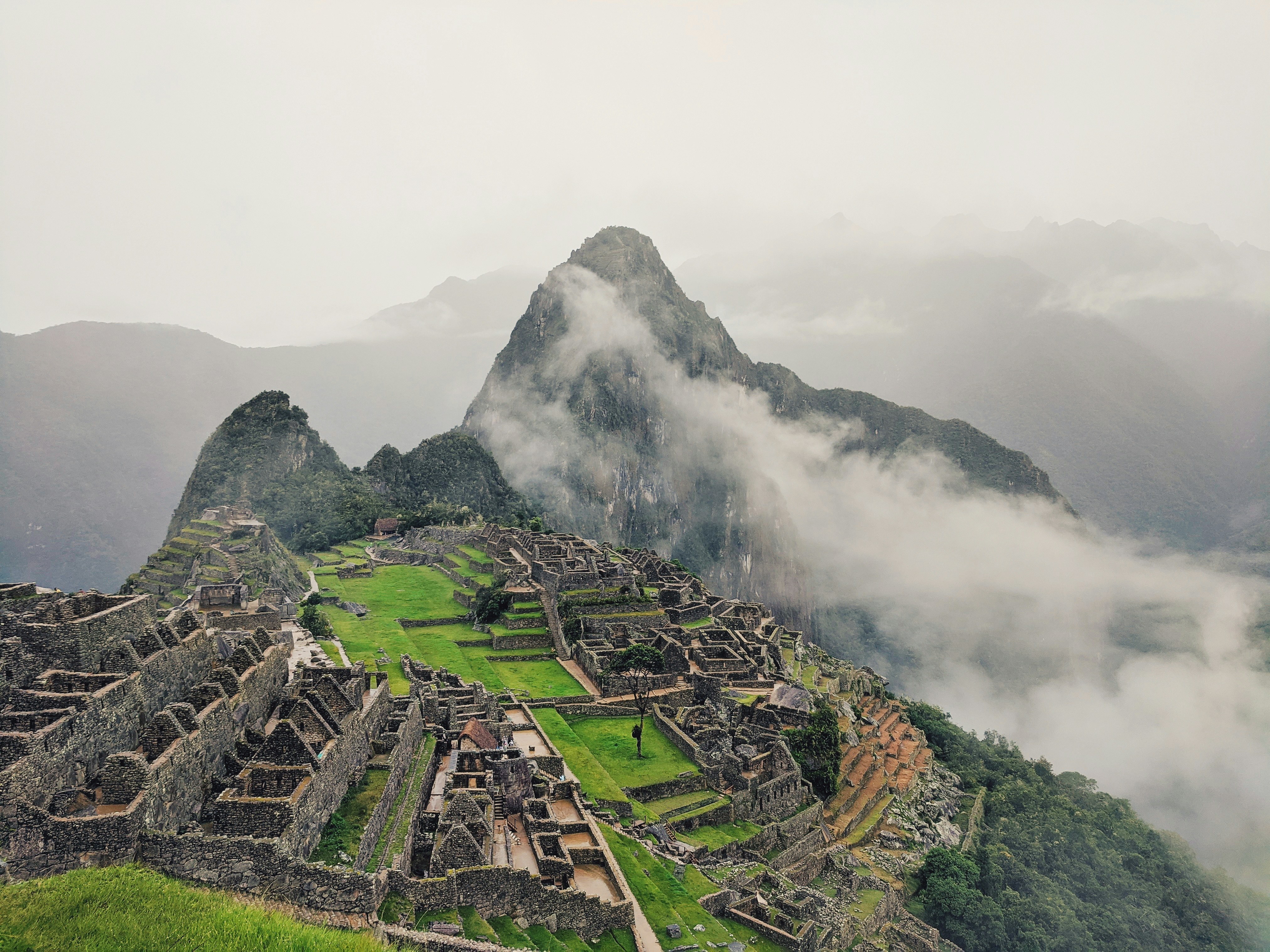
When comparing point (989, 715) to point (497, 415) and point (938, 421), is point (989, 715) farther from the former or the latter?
point (497, 415)

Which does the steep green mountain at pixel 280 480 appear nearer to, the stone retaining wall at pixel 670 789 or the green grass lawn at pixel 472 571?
the green grass lawn at pixel 472 571

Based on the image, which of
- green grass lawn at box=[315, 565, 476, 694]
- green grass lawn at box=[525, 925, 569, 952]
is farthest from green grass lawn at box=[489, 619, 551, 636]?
green grass lawn at box=[525, 925, 569, 952]

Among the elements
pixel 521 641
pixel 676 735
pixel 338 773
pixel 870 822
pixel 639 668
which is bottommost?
pixel 870 822

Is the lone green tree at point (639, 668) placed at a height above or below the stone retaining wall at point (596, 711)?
above

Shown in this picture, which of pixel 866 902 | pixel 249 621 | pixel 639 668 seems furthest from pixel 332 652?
pixel 866 902

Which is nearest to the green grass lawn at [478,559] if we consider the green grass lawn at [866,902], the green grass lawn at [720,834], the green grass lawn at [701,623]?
the green grass lawn at [701,623]

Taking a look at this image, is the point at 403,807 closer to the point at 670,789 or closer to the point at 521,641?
the point at 670,789
